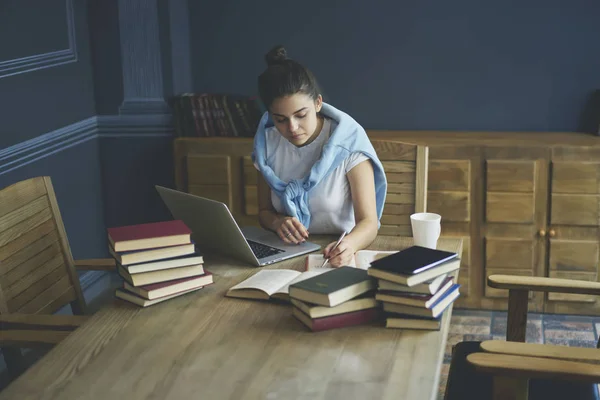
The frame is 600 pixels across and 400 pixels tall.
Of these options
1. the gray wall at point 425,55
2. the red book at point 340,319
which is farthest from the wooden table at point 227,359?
the gray wall at point 425,55

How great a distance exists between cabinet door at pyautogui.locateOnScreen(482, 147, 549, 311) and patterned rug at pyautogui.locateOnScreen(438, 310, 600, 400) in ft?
0.34

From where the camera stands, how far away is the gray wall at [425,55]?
13.1 feet

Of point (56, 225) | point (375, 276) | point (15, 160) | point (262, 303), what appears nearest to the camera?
point (375, 276)

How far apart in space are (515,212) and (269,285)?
2.02m

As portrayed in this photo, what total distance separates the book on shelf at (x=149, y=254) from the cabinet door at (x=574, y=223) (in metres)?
2.19

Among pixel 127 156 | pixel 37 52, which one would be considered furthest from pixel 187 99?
pixel 37 52

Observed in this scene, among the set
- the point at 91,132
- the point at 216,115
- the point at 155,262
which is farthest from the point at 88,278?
the point at 155,262

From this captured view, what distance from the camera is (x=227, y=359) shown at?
1.68 meters

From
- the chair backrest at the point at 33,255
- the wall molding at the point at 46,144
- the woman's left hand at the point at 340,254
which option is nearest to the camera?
the woman's left hand at the point at 340,254

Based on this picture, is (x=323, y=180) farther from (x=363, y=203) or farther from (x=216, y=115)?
(x=216, y=115)

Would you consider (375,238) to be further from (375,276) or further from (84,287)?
(84,287)

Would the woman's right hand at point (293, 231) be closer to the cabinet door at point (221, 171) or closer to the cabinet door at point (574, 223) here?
the cabinet door at point (221, 171)

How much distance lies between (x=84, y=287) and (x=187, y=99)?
41.6 inches

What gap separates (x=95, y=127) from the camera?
165 inches
